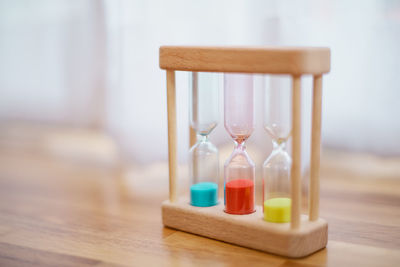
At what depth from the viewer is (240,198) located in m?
1.30

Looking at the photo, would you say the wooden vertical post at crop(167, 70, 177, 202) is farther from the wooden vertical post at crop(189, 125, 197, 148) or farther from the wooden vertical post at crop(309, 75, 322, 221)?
the wooden vertical post at crop(309, 75, 322, 221)

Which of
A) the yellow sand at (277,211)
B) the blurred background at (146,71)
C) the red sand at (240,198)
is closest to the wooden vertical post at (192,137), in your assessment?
the red sand at (240,198)

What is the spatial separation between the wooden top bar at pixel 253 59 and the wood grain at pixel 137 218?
1.28 ft

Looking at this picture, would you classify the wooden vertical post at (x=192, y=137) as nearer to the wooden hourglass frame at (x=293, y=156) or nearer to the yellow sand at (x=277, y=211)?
the wooden hourglass frame at (x=293, y=156)

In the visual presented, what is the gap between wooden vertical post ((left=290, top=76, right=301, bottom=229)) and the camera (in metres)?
1.11

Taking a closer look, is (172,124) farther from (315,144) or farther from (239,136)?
(315,144)

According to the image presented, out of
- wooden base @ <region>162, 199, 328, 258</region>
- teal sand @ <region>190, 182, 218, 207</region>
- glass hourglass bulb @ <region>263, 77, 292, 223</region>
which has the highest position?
glass hourglass bulb @ <region>263, 77, 292, 223</region>

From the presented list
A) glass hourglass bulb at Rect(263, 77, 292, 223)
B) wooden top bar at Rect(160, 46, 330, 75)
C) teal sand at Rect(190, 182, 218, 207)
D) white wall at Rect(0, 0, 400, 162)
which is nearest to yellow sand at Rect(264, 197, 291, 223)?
glass hourglass bulb at Rect(263, 77, 292, 223)

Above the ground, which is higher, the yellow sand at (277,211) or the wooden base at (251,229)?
the yellow sand at (277,211)

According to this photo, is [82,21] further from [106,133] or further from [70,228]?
[70,228]

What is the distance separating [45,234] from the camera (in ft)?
4.58

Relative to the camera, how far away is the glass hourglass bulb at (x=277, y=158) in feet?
3.91

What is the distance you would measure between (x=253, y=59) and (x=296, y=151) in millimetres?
201

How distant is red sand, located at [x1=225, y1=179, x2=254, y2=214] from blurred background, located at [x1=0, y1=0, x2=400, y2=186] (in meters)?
0.53
